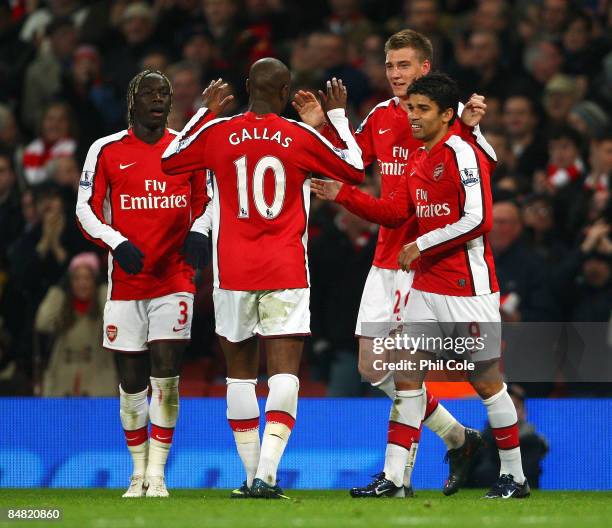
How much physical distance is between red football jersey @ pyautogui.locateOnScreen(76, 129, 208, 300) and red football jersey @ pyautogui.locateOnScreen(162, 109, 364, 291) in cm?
63

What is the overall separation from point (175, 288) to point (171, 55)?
7965 mm

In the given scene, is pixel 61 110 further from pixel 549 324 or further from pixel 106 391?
pixel 549 324

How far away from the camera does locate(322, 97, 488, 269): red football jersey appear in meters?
8.80

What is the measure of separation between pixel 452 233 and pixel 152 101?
6.73 feet

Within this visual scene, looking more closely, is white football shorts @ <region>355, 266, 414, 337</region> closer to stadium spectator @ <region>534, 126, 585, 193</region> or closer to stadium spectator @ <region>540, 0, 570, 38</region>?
stadium spectator @ <region>534, 126, 585, 193</region>

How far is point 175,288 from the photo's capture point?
28.3ft

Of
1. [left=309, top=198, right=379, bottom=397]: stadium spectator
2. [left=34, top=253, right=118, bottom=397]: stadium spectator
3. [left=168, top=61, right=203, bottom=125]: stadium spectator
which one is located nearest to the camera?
[left=34, top=253, right=118, bottom=397]: stadium spectator

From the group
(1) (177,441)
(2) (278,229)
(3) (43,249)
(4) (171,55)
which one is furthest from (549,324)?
(4) (171,55)

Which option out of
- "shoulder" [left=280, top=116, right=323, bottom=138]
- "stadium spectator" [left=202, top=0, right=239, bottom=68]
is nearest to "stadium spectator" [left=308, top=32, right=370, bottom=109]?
"stadium spectator" [left=202, top=0, right=239, bottom=68]

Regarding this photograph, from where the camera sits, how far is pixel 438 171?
8117 mm

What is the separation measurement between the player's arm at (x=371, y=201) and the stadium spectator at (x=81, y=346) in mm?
3622

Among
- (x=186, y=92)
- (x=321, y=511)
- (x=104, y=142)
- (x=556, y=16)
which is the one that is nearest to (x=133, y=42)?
(x=186, y=92)

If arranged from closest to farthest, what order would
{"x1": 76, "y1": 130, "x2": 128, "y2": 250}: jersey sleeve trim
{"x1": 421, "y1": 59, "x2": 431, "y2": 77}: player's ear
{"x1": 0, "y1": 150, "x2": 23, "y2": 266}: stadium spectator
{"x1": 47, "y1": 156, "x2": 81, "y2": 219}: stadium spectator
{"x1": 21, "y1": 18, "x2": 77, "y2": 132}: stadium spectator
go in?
{"x1": 76, "y1": 130, "x2": 128, "y2": 250}: jersey sleeve trim → {"x1": 421, "y1": 59, "x2": 431, "y2": 77}: player's ear → {"x1": 47, "y1": 156, "x2": 81, "y2": 219}: stadium spectator → {"x1": 0, "y1": 150, "x2": 23, "y2": 266}: stadium spectator → {"x1": 21, "y1": 18, "x2": 77, "y2": 132}: stadium spectator

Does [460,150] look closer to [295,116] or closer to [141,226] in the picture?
[141,226]
